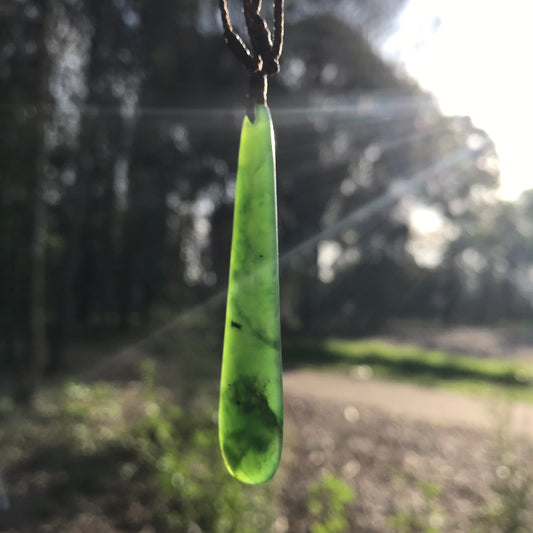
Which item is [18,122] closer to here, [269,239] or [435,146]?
[269,239]

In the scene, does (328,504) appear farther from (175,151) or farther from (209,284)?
(175,151)

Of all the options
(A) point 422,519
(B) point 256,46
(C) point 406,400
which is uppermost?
(B) point 256,46

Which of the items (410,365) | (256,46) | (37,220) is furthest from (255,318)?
(410,365)

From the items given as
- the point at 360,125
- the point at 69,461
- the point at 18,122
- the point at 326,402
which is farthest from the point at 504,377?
the point at 18,122

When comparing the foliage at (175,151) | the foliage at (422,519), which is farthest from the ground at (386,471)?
the foliage at (175,151)

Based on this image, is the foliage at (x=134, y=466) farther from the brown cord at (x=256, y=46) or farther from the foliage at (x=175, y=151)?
the brown cord at (x=256, y=46)

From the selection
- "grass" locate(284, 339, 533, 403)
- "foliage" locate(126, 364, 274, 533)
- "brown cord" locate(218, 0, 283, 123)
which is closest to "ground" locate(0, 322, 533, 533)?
"foliage" locate(126, 364, 274, 533)

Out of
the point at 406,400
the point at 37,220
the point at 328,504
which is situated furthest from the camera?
the point at 406,400
